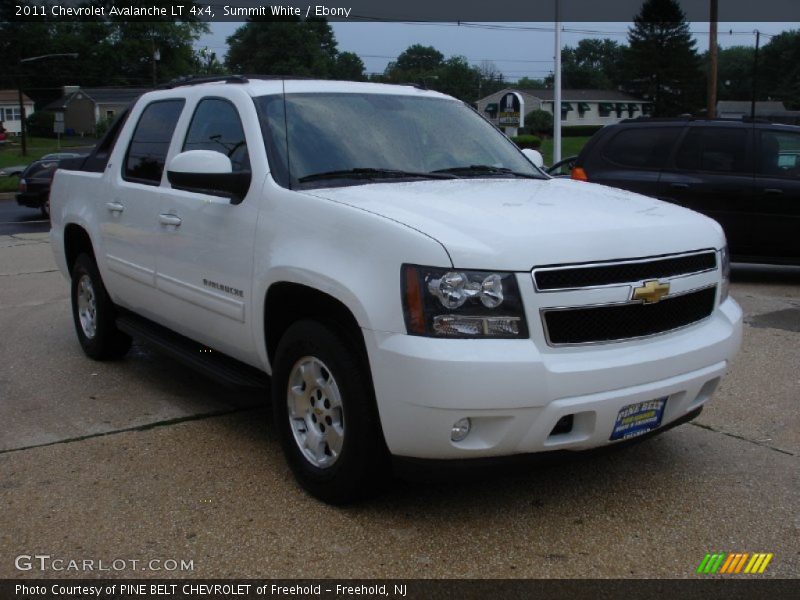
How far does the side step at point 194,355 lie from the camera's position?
4.49 meters

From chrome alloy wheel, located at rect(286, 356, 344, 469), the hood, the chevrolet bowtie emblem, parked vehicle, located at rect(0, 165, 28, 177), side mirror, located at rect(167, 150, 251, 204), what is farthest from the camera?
parked vehicle, located at rect(0, 165, 28, 177)

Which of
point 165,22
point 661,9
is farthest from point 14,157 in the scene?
point 661,9

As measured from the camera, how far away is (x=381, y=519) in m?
3.77

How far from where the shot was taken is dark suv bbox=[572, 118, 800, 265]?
9.48 m

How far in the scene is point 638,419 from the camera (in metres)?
3.58

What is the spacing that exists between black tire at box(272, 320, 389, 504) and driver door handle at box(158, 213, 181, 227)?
3.98 ft

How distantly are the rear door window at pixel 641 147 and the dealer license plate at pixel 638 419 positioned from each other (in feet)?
22.8

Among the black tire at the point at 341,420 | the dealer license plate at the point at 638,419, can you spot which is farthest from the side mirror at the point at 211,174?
the dealer license plate at the point at 638,419

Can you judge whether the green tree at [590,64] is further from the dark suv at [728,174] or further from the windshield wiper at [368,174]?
the windshield wiper at [368,174]

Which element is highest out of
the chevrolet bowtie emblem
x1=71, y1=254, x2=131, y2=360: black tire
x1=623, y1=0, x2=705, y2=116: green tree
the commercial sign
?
x1=623, y1=0, x2=705, y2=116: green tree

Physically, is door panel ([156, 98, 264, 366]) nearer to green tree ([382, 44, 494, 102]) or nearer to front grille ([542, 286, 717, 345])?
front grille ([542, 286, 717, 345])

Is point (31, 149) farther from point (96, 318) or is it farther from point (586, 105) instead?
point (96, 318)

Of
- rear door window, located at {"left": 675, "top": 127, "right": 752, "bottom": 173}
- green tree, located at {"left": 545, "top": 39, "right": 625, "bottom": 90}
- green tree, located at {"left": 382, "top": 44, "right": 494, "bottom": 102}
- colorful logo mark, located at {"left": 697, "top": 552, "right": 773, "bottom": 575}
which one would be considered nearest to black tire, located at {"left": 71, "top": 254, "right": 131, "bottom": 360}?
colorful logo mark, located at {"left": 697, "top": 552, "right": 773, "bottom": 575}

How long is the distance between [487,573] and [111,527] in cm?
160
